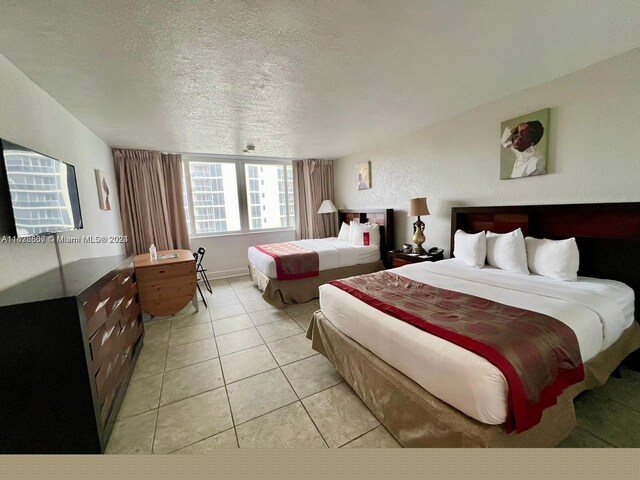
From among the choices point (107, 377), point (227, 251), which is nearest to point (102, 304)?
point (107, 377)

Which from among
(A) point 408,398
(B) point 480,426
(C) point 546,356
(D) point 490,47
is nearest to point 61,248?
(A) point 408,398

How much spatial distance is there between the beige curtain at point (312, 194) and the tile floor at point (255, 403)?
3.09 m

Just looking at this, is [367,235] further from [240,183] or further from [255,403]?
[255,403]

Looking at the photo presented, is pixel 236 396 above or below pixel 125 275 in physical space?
below

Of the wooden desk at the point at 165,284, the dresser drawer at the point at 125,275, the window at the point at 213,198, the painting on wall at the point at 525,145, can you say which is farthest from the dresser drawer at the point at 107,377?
the painting on wall at the point at 525,145

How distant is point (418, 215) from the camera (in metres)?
3.29

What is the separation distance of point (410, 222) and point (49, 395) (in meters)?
3.90

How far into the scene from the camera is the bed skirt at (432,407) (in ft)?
3.60

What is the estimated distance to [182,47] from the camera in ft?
5.27

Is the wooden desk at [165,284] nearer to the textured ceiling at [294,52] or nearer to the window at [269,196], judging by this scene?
the textured ceiling at [294,52]

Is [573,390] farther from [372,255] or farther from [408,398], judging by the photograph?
[372,255]

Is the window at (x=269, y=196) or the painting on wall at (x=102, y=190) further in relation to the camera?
the window at (x=269, y=196)

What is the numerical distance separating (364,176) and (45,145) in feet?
13.2

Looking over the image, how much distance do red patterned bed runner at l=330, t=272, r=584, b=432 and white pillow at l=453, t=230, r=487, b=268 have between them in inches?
37.4
